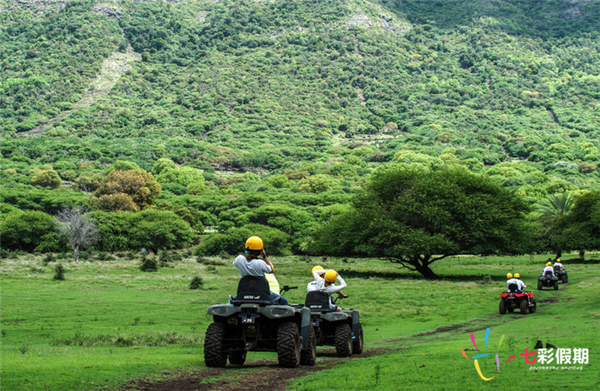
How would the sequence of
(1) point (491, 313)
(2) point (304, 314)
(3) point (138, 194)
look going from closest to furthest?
(2) point (304, 314)
(1) point (491, 313)
(3) point (138, 194)

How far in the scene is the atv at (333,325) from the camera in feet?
44.1

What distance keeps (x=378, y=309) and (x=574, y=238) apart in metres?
34.4

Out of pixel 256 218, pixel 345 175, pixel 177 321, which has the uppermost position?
pixel 345 175

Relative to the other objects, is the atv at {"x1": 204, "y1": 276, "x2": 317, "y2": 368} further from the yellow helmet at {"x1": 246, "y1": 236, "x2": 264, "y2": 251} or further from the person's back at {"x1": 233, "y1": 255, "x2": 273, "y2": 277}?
the yellow helmet at {"x1": 246, "y1": 236, "x2": 264, "y2": 251}

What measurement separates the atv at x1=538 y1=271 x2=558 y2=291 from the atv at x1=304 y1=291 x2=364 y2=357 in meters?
23.1

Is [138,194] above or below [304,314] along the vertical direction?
above

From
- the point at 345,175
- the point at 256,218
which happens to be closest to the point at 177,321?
the point at 256,218

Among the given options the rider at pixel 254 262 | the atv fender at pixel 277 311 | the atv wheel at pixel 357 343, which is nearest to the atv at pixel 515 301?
the atv wheel at pixel 357 343

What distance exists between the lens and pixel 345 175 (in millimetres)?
178875

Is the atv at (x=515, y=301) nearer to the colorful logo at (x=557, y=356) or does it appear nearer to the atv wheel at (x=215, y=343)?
the colorful logo at (x=557, y=356)

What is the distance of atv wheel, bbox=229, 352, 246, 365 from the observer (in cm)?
1258

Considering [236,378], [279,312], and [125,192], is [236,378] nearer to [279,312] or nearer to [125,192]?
[279,312]

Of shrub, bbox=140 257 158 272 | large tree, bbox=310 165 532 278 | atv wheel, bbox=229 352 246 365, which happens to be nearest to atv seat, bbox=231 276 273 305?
atv wheel, bbox=229 352 246 365

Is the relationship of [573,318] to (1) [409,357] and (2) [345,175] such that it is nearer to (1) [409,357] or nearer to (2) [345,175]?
(1) [409,357]
